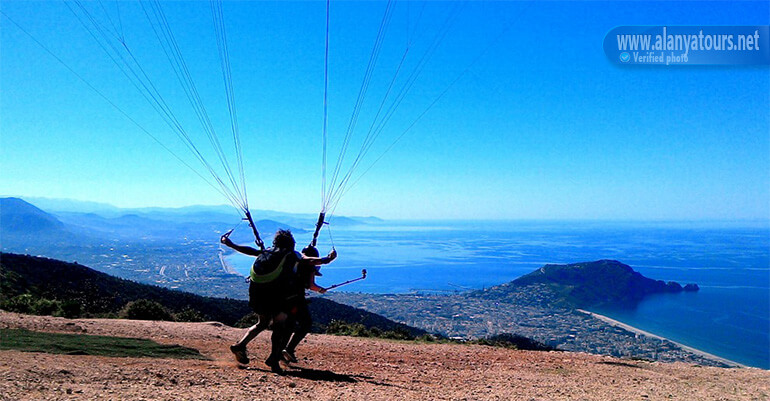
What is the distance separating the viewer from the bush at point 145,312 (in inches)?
512

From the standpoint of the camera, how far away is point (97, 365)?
5812mm

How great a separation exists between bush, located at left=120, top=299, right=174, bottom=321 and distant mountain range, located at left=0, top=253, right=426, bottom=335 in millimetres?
2281

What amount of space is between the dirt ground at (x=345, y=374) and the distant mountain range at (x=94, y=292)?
574 cm

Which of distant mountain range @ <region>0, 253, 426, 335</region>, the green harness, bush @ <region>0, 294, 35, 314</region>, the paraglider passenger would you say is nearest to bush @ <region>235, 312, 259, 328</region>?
distant mountain range @ <region>0, 253, 426, 335</region>

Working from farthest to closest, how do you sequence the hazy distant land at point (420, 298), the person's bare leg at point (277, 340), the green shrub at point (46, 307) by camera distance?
the hazy distant land at point (420, 298) → the green shrub at point (46, 307) → the person's bare leg at point (277, 340)

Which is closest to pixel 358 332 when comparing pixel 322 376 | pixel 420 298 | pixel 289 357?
pixel 289 357

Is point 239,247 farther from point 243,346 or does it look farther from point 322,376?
point 322,376

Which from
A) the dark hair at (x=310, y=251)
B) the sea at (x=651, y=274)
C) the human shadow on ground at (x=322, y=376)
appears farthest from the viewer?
the sea at (x=651, y=274)

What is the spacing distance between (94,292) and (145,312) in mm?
7656

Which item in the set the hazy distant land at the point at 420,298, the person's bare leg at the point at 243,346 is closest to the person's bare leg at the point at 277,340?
the person's bare leg at the point at 243,346

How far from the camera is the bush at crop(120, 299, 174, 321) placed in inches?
512

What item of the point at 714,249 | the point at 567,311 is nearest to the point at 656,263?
the point at 714,249

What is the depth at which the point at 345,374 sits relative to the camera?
7.08 metres

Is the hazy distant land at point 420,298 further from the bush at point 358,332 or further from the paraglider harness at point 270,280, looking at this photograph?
the paraglider harness at point 270,280
